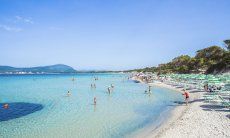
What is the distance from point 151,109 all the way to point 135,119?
4.92 m

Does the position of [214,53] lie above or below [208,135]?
above

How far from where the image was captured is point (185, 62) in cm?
8694

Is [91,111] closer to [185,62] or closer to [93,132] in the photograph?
[93,132]

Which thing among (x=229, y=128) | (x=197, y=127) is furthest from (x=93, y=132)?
(x=229, y=128)

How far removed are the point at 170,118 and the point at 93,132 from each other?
682cm

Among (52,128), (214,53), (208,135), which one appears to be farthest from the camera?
(214,53)

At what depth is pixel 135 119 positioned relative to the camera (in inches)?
782

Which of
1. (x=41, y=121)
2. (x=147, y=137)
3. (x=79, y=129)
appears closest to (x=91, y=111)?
(x=41, y=121)

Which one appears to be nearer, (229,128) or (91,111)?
(229,128)

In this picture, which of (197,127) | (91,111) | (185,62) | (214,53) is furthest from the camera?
(185,62)

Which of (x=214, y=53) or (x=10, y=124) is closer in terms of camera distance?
(x=10, y=124)

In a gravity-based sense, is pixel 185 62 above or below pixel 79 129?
above

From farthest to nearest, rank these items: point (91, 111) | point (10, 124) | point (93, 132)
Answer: point (91, 111) → point (10, 124) → point (93, 132)

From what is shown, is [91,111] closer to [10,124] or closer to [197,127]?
[10,124]
